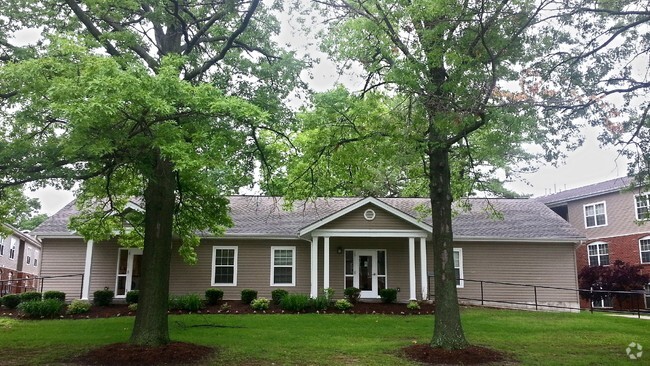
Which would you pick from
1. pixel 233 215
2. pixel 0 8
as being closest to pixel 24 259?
pixel 233 215

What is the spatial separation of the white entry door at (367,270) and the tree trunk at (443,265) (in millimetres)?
9950

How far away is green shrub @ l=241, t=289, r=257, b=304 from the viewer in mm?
19938

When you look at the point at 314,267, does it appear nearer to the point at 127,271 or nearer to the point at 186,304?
the point at 186,304

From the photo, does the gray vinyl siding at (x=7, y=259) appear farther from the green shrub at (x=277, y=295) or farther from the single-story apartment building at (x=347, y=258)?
the green shrub at (x=277, y=295)

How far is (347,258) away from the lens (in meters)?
22.4

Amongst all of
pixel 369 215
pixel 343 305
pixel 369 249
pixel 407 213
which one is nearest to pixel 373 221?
A: pixel 369 215

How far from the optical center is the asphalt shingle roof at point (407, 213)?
21.9 meters

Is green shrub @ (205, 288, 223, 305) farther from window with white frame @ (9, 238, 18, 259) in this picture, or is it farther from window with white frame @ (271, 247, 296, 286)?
window with white frame @ (9, 238, 18, 259)

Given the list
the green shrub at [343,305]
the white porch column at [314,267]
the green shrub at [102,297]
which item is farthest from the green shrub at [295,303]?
the green shrub at [102,297]

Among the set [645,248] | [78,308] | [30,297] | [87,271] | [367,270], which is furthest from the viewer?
[645,248]

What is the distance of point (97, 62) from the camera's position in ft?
29.4

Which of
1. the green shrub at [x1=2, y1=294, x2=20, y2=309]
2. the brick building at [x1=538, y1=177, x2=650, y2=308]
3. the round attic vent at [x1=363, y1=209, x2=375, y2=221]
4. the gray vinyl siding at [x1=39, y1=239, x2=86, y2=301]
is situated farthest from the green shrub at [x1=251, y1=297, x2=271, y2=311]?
the brick building at [x1=538, y1=177, x2=650, y2=308]

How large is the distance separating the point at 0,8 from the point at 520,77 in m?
11.7

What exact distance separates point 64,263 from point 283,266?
8.80 m
